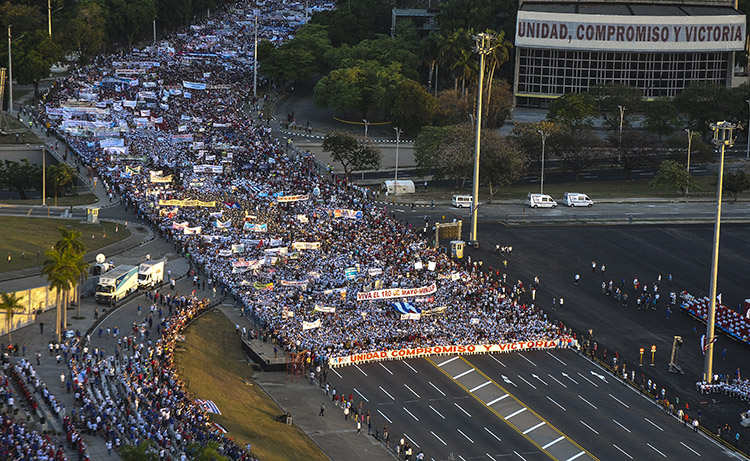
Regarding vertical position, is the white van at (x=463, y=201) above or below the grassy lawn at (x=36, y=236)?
above

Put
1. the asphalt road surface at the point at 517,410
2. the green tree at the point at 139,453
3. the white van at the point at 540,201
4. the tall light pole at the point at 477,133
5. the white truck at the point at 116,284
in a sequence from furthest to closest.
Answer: the white van at the point at 540,201
the tall light pole at the point at 477,133
the white truck at the point at 116,284
the asphalt road surface at the point at 517,410
the green tree at the point at 139,453

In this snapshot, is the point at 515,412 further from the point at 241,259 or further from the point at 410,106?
the point at 410,106

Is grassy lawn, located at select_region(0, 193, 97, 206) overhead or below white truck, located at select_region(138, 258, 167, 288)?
overhead

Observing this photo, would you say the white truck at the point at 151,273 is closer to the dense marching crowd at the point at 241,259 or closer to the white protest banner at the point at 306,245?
the dense marching crowd at the point at 241,259

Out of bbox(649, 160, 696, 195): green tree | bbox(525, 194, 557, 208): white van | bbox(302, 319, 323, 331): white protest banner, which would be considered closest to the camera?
bbox(302, 319, 323, 331): white protest banner

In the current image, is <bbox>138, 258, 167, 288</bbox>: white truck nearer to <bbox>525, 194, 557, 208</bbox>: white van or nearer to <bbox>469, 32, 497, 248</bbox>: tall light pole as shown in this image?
<bbox>469, 32, 497, 248</bbox>: tall light pole

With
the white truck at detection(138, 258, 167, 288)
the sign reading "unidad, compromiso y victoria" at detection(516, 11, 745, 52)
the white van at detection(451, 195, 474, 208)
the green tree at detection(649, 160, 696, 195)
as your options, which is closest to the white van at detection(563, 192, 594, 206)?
the green tree at detection(649, 160, 696, 195)

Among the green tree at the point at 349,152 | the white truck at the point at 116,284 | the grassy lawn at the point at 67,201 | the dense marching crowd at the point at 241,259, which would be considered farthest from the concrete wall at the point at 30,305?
the green tree at the point at 349,152
